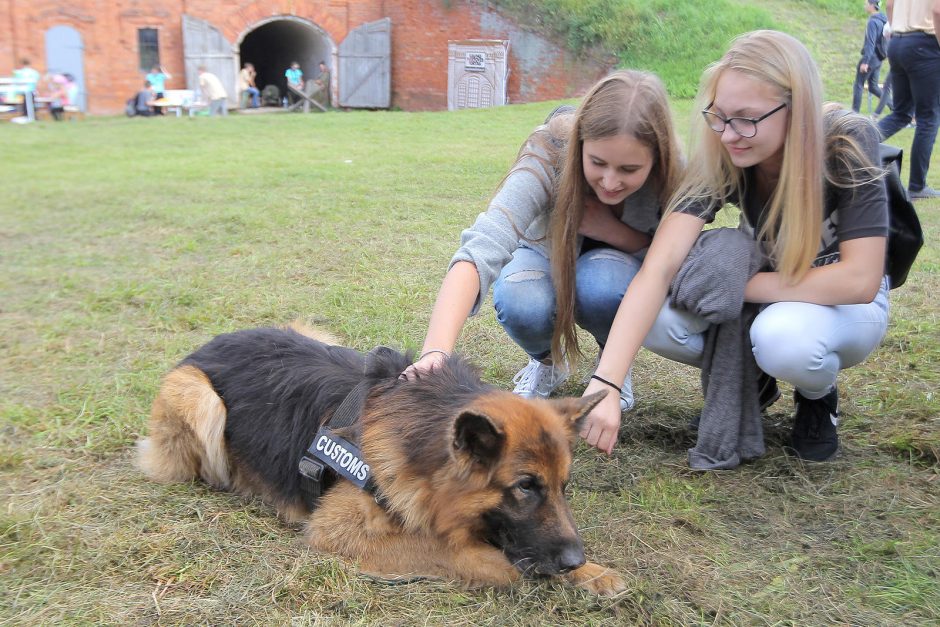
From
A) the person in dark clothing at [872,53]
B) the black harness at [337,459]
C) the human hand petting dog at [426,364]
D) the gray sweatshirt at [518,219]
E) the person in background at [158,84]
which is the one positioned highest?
the person in dark clothing at [872,53]

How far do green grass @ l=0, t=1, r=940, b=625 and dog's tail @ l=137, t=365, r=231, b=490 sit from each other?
0.11m

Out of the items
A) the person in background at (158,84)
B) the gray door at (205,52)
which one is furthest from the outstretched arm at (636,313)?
the gray door at (205,52)

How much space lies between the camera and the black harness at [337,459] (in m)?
2.82

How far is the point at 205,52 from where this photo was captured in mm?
27938

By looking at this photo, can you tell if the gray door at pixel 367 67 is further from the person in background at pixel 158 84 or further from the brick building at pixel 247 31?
the person in background at pixel 158 84

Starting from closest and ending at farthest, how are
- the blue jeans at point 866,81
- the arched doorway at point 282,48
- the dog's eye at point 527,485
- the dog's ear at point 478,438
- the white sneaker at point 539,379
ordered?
the dog's ear at point 478,438, the dog's eye at point 527,485, the white sneaker at point 539,379, the blue jeans at point 866,81, the arched doorway at point 282,48

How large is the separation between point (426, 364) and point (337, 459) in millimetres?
502

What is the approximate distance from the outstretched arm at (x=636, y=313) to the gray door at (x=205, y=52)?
27.9m

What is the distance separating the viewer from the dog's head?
2.49 m

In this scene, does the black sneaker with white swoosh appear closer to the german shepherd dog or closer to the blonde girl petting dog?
the blonde girl petting dog

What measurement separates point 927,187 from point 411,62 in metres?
22.5

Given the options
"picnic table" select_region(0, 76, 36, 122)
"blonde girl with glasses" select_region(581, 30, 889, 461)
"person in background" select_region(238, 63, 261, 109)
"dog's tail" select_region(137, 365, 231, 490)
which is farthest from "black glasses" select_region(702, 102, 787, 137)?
"person in background" select_region(238, 63, 261, 109)

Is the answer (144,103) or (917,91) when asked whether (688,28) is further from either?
(144,103)

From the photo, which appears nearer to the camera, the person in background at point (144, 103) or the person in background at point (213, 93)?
the person in background at point (144, 103)
